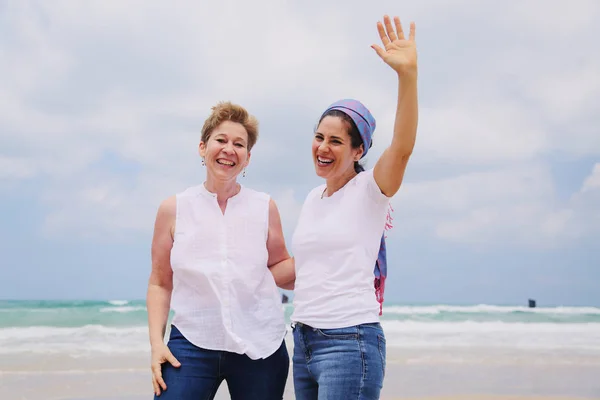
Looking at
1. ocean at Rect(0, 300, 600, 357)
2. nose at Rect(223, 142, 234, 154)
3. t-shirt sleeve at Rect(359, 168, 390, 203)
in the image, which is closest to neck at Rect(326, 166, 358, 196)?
t-shirt sleeve at Rect(359, 168, 390, 203)

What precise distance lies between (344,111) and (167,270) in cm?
119

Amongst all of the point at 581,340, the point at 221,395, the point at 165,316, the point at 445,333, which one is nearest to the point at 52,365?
the point at 221,395

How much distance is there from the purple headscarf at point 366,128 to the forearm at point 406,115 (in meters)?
0.26

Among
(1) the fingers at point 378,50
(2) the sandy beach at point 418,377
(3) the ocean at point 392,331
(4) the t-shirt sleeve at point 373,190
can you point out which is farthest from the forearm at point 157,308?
(3) the ocean at point 392,331

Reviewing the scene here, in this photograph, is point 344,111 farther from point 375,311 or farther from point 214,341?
point 214,341

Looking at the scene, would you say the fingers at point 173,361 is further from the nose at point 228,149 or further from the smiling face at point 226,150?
the nose at point 228,149

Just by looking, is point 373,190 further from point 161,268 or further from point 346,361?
point 161,268

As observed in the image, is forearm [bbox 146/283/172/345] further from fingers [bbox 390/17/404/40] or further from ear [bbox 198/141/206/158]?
fingers [bbox 390/17/404/40]

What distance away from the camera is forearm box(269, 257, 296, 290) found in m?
3.06

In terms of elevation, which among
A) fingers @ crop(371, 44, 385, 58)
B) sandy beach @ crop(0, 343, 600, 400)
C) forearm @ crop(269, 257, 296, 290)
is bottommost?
sandy beach @ crop(0, 343, 600, 400)

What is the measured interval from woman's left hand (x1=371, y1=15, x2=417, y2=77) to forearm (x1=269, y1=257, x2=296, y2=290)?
1140 mm

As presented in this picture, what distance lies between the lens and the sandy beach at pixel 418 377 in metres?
6.90

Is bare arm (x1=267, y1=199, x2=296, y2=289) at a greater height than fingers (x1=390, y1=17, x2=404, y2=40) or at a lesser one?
lesser

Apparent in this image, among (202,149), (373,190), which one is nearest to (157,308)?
(202,149)
